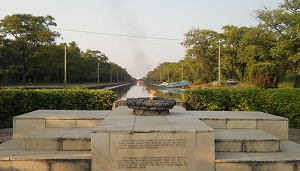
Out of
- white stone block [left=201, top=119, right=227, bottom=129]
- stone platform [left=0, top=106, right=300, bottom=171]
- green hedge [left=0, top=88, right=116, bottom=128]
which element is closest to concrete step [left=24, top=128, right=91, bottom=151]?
stone platform [left=0, top=106, right=300, bottom=171]

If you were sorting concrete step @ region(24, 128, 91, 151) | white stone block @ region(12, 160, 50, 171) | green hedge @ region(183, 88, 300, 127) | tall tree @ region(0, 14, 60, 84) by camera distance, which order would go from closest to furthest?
1. white stone block @ region(12, 160, 50, 171)
2. concrete step @ region(24, 128, 91, 151)
3. green hedge @ region(183, 88, 300, 127)
4. tall tree @ region(0, 14, 60, 84)

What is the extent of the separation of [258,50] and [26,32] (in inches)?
1208

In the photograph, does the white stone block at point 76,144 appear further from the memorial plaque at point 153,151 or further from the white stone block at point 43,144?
the memorial plaque at point 153,151

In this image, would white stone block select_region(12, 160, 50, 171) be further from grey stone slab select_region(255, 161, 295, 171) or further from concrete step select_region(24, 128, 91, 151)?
grey stone slab select_region(255, 161, 295, 171)

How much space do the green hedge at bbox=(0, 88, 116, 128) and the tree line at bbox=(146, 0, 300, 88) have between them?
802 cm

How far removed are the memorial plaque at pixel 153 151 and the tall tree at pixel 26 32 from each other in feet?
120

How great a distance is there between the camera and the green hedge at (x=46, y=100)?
30.4ft

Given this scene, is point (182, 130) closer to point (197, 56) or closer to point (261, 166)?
point (261, 166)

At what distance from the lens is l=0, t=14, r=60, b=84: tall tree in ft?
121

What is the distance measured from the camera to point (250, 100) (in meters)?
10.1

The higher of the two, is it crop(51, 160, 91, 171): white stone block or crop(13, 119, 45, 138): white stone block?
crop(13, 119, 45, 138): white stone block

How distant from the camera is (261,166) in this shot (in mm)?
4895

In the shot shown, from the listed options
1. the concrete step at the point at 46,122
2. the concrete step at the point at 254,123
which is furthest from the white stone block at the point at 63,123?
the concrete step at the point at 254,123

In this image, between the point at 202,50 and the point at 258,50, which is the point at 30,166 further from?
the point at 202,50
